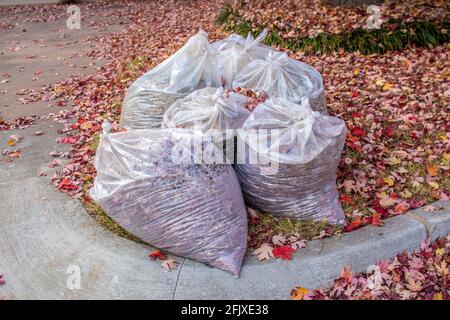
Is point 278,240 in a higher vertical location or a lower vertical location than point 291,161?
lower

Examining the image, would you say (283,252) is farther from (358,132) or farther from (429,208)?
(358,132)

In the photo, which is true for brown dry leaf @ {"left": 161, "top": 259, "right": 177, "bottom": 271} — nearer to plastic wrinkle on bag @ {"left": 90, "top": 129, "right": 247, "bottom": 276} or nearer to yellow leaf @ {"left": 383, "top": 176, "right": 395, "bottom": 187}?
plastic wrinkle on bag @ {"left": 90, "top": 129, "right": 247, "bottom": 276}

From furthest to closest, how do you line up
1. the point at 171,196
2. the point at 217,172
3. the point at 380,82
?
the point at 380,82 < the point at 217,172 < the point at 171,196

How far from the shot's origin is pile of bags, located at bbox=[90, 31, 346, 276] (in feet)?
8.60

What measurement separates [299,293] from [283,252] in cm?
28

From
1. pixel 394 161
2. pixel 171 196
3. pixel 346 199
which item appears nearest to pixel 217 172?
pixel 171 196

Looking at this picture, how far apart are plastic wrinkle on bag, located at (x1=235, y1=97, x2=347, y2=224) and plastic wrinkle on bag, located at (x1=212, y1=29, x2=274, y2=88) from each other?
0.80 m

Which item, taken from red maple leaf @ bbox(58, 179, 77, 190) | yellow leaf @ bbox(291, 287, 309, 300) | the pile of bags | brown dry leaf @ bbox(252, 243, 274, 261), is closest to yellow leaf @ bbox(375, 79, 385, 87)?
the pile of bags

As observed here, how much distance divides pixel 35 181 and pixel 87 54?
16.7ft

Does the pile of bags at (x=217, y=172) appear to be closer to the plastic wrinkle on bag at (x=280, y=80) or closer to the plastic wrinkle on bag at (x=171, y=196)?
the plastic wrinkle on bag at (x=171, y=196)

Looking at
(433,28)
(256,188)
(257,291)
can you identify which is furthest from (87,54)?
(257,291)

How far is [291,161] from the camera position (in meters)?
2.78

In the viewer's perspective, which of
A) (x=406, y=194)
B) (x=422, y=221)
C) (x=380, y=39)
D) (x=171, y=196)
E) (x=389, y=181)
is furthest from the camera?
(x=380, y=39)

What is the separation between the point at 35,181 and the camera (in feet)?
11.8
